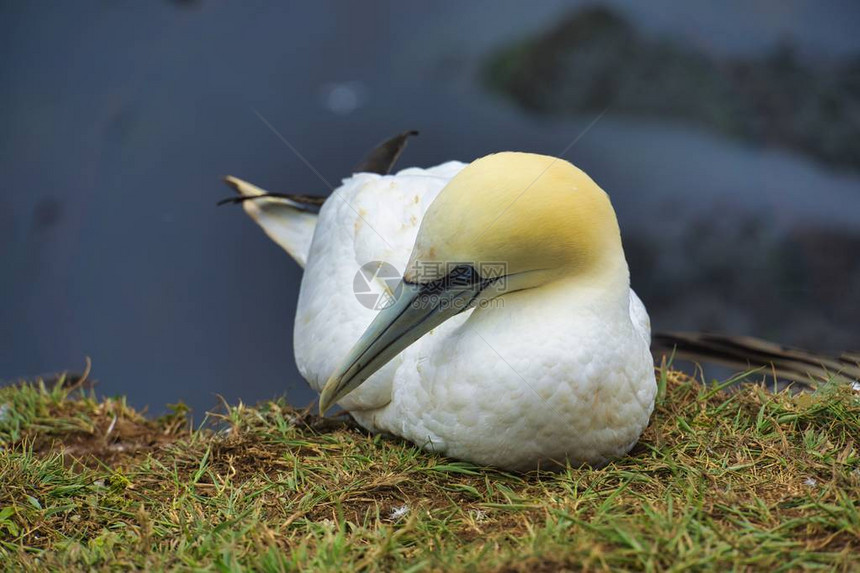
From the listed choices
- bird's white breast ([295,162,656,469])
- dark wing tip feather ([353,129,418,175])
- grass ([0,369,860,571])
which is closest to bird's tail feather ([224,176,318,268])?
dark wing tip feather ([353,129,418,175])

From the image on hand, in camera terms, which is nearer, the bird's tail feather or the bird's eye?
the bird's eye

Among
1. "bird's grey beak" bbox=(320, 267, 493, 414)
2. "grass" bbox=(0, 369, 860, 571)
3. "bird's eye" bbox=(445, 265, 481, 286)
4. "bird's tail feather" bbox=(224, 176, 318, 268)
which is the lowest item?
"grass" bbox=(0, 369, 860, 571)

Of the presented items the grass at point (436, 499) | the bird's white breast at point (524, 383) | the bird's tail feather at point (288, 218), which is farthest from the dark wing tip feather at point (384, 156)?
the grass at point (436, 499)

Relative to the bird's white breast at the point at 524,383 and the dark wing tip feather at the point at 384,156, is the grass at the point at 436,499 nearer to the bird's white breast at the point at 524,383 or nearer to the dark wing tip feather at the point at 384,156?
the bird's white breast at the point at 524,383

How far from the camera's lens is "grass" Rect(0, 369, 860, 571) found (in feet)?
8.45

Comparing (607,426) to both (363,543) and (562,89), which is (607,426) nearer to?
(363,543)

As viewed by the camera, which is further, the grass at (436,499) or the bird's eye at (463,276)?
the bird's eye at (463,276)

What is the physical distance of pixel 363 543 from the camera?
280 centimetres

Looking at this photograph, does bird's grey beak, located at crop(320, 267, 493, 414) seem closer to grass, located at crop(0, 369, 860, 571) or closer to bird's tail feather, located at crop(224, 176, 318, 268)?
grass, located at crop(0, 369, 860, 571)

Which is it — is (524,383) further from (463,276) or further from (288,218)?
(288,218)

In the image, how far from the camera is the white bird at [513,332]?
2914 mm

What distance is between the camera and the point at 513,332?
10.2 feet

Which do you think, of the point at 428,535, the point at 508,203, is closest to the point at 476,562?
the point at 428,535

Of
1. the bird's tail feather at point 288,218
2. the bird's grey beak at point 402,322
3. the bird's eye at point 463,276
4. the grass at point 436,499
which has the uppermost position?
the bird's eye at point 463,276
